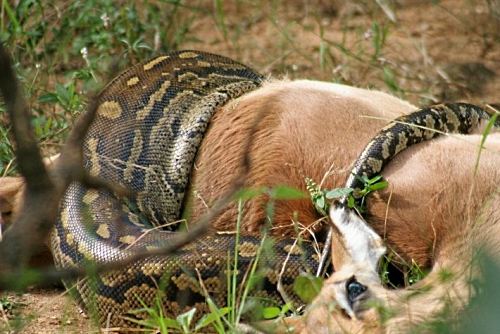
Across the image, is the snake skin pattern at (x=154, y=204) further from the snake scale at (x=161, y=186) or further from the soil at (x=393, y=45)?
the soil at (x=393, y=45)

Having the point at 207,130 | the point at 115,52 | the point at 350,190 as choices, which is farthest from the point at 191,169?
the point at 115,52

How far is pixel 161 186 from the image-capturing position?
215 inches

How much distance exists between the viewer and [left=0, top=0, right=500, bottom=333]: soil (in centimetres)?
786

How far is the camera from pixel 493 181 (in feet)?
15.4

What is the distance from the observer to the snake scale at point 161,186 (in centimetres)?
466

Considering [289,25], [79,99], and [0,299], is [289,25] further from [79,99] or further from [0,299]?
[0,299]

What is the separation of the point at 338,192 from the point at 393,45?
160 inches

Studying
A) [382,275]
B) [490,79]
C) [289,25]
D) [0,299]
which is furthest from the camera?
[289,25]

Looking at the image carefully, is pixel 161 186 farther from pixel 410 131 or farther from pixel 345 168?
pixel 410 131

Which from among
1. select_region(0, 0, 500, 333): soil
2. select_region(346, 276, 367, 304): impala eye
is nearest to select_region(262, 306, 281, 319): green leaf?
select_region(346, 276, 367, 304): impala eye

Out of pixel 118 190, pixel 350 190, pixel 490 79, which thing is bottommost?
pixel 490 79

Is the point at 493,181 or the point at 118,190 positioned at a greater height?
the point at 118,190

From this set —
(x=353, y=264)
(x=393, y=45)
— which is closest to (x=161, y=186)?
(x=353, y=264)

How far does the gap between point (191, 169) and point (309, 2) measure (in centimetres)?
401
